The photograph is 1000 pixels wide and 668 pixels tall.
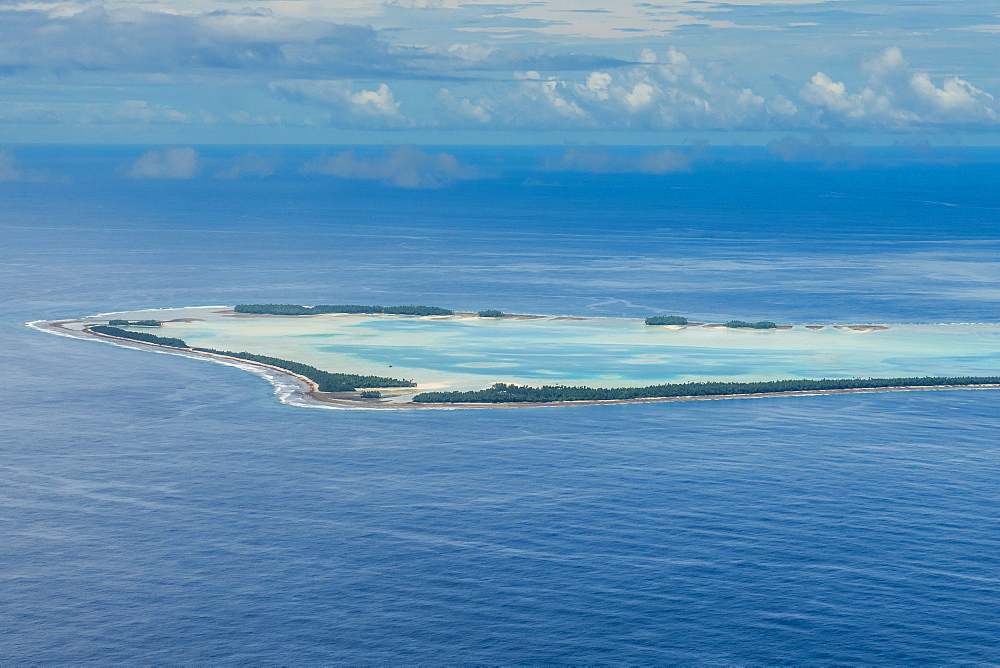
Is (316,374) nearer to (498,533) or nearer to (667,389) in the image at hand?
(667,389)

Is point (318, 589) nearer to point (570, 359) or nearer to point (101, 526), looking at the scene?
point (101, 526)

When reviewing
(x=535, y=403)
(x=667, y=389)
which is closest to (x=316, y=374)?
(x=535, y=403)

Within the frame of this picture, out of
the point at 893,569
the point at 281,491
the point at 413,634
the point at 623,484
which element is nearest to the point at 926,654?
the point at 893,569

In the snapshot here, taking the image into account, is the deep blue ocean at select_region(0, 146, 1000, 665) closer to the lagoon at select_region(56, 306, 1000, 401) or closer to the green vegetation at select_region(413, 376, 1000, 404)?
the green vegetation at select_region(413, 376, 1000, 404)

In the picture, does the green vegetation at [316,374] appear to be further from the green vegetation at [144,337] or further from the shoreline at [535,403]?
the shoreline at [535,403]

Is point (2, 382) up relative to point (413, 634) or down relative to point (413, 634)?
up
